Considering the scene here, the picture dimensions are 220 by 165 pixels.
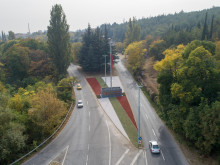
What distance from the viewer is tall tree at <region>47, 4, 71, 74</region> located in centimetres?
5276

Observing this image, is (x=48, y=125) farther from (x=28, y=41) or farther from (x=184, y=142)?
(x=28, y=41)

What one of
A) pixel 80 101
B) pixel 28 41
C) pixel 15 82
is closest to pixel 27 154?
pixel 80 101

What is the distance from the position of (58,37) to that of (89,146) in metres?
35.7

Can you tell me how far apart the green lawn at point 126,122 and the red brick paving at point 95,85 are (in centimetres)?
675

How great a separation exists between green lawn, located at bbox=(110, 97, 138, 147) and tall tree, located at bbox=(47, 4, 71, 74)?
21129 mm

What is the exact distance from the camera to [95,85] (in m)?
53.4

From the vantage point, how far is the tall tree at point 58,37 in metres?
52.8

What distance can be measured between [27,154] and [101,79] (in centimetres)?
3574

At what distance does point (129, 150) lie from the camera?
2631cm

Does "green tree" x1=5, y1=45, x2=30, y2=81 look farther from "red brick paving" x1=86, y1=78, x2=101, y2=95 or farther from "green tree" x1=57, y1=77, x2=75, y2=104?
"red brick paving" x1=86, y1=78, x2=101, y2=95

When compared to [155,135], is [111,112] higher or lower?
higher

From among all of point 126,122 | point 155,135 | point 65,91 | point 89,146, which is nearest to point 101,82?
point 65,91

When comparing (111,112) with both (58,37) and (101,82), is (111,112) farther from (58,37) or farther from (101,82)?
(58,37)

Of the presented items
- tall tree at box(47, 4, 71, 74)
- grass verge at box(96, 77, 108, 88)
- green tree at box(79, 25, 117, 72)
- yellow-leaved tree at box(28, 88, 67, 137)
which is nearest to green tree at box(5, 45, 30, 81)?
tall tree at box(47, 4, 71, 74)
